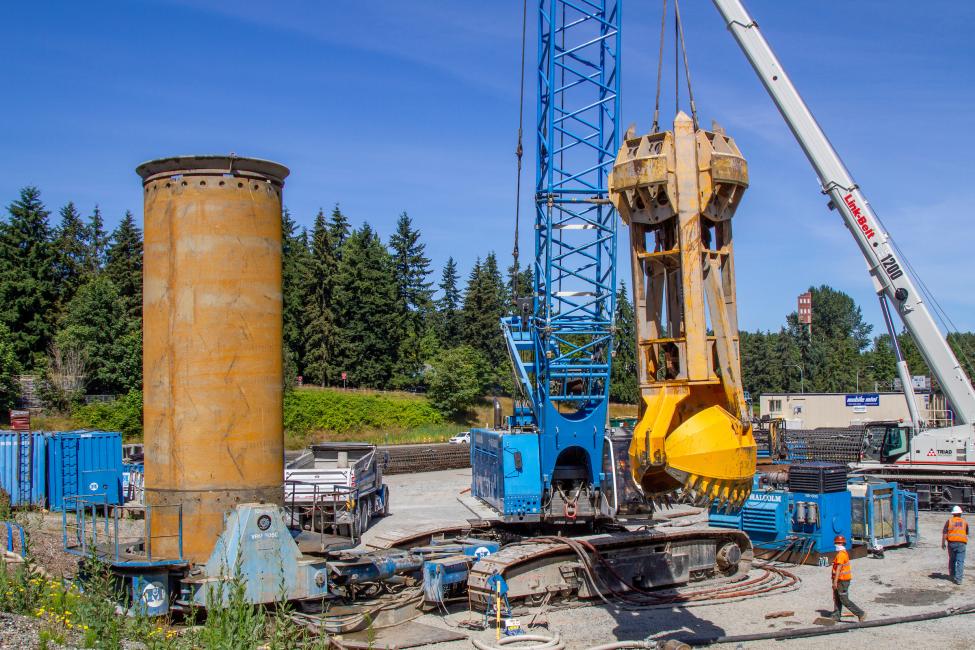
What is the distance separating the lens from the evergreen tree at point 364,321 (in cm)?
7344

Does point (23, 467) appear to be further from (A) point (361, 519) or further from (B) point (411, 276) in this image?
(B) point (411, 276)

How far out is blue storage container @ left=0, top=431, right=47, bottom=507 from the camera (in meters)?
24.0

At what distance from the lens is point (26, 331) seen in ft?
198

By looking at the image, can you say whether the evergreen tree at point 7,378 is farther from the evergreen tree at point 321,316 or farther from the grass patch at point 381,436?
the evergreen tree at point 321,316

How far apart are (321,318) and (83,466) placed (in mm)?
48056

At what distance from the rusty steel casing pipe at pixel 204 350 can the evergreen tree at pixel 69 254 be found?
189 feet

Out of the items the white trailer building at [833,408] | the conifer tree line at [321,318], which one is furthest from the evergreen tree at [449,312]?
the white trailer building at [833,408]

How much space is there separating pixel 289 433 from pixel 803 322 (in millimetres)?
81799

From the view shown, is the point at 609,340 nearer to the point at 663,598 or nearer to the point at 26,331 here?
the point at 663,598

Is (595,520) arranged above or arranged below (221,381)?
below

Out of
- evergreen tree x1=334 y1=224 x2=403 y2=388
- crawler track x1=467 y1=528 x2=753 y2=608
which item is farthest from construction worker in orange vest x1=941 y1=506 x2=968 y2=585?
evergreen tree x1=334 y1=224 x2=403 y2=388

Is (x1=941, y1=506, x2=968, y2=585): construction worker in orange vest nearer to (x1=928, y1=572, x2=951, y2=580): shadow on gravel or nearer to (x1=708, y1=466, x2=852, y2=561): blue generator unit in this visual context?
(x1=928, y1=572, x2=951, y2=580): shadow on gravel

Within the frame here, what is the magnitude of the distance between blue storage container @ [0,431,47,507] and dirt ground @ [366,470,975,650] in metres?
15.7

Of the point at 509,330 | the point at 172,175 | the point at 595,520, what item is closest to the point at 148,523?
the point at 172,175
